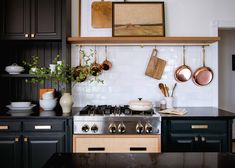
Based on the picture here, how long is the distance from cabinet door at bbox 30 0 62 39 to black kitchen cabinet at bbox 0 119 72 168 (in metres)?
0.93

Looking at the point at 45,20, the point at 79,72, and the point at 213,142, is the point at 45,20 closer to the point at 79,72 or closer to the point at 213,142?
the point at 79,72

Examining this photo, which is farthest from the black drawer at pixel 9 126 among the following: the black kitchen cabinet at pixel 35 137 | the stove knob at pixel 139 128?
the stove knob at pixel 139 128

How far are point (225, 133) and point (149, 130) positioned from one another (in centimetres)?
70

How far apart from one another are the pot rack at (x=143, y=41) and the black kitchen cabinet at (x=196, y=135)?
898mm

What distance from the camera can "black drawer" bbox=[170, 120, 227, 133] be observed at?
210cm

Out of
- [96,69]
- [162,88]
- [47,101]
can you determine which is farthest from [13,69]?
[162,88]

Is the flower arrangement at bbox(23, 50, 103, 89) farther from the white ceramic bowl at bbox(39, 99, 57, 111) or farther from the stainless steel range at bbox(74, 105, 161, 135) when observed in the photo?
the stainless steel range at bbox(74, 105, 161, 135)

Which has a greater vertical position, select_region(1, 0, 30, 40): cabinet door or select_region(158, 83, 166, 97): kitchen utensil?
select_region(1, 0, 30, 40): cabinet door

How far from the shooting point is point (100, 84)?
2.76 m

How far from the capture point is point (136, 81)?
2756 mm

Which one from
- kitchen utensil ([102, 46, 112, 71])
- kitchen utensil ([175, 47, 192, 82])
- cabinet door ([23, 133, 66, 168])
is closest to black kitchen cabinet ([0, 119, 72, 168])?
cabinet door ([23, 133, 66, 168])

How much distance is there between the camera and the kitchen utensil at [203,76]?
271 centimetres

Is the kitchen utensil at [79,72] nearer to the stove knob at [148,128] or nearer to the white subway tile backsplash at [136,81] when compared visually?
the white subway tile backsplash at [136,81]

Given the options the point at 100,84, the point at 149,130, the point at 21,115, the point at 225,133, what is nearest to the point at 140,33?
the point at 100,84
